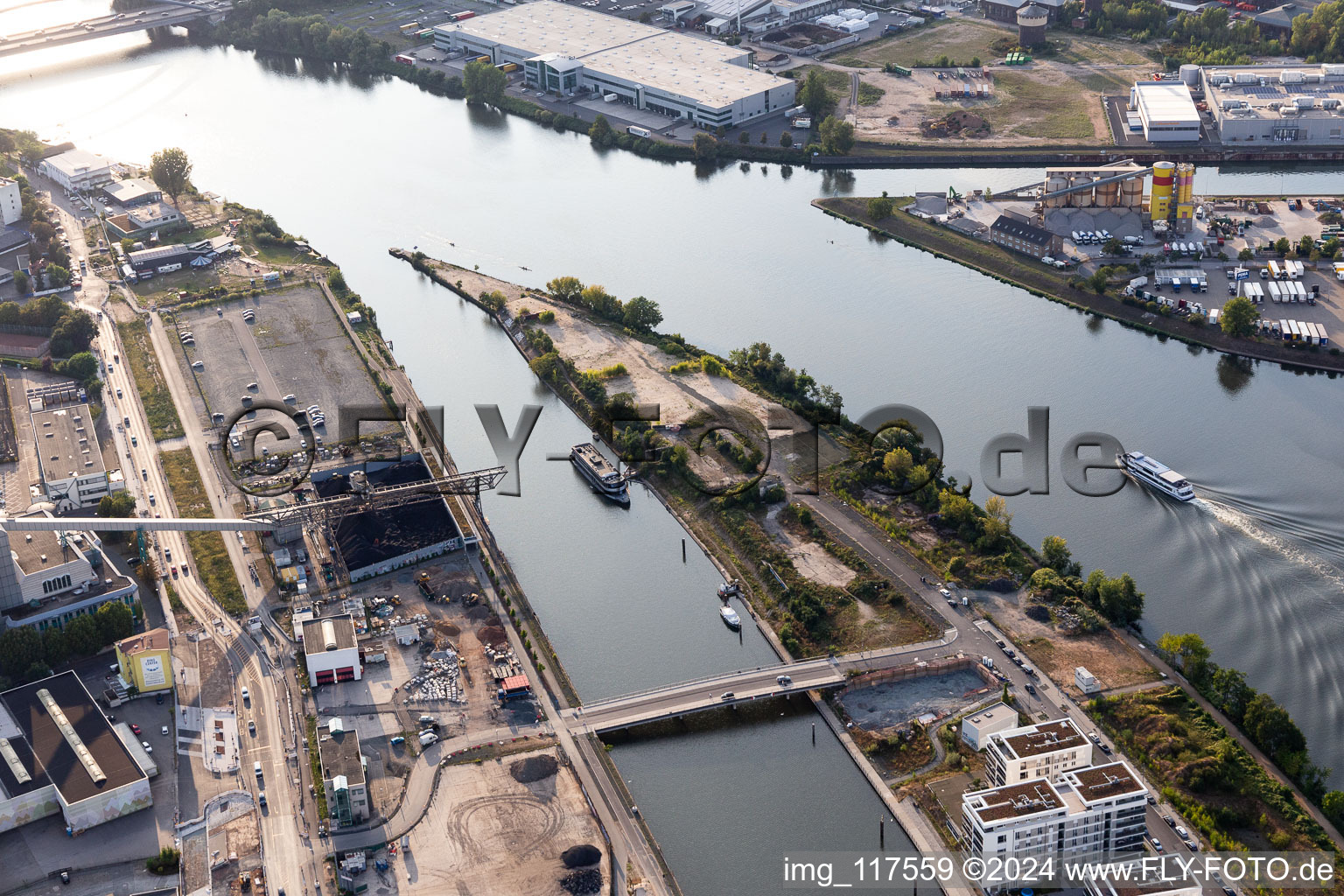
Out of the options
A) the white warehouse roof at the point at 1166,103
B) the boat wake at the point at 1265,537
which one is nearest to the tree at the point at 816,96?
the white warehouse roof at the point at 1166,103

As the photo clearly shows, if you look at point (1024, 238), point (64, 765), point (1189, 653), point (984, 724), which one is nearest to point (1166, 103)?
point (1024, 238)

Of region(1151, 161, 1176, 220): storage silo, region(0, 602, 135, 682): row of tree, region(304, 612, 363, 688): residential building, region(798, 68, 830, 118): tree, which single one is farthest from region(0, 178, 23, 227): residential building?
region(1151, 161, 1176, 220): storage silo

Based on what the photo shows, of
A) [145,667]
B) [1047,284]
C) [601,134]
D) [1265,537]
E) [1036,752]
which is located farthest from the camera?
[601,134]

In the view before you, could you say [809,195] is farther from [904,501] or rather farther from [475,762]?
[475,762]

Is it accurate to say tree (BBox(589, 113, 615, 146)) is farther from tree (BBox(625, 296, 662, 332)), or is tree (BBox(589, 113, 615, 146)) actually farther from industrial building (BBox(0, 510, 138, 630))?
industrial building (BBox(0, 510, 138, 630))

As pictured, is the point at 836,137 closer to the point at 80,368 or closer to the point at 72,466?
the point at 80,368

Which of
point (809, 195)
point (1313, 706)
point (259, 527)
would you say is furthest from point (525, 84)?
point (1313, 706)
